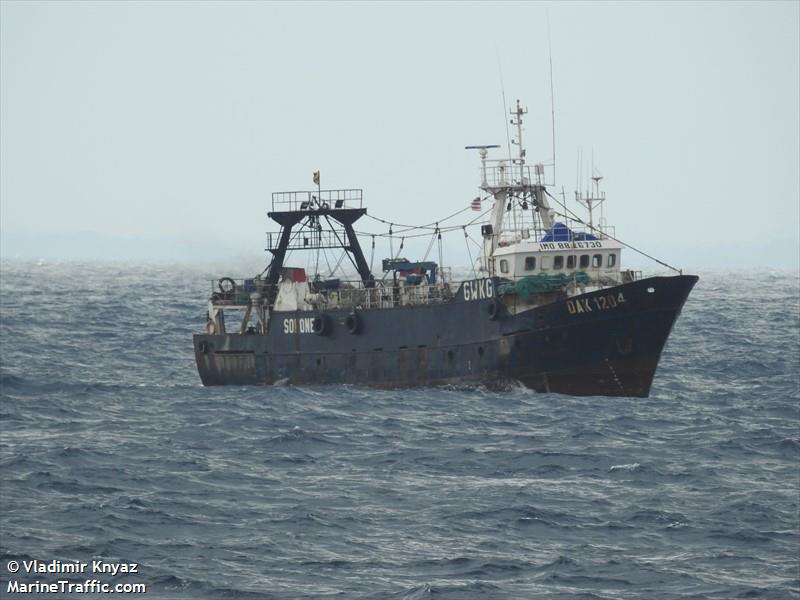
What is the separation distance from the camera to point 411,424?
136 feet

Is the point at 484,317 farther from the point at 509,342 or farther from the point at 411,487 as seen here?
the point at 411,487

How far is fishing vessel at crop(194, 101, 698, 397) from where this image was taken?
4591 cm

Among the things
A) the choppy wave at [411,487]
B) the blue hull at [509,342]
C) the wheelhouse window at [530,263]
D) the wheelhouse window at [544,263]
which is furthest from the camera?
the wheelhouse window at [544,263]

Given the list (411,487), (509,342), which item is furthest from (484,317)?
(411,487)

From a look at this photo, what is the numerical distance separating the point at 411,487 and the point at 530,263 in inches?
718

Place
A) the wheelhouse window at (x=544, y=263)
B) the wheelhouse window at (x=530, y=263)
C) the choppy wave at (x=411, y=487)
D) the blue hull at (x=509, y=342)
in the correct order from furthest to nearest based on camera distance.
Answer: the wheelhouse window at (x=544, y=263) < the wheelhouse window at (x=530, y=263) < the blue hull at (x=509, y=342) < the choppy wave at (x=411, y=487)

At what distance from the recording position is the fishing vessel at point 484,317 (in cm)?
4591

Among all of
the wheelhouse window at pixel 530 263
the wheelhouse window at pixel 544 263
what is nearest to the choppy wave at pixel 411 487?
the wheelhouse window at pixel 530 263

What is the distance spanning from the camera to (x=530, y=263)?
48188mm

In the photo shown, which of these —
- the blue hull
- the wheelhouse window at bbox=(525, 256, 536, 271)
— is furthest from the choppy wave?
the wheelhouse window at bbox=(525, 256, 536, 271)

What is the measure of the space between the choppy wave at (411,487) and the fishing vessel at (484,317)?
135 centimetres

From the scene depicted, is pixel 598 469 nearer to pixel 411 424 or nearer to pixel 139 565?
pixel 411 424

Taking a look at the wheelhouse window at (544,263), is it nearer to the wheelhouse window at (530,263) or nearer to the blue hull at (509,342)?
the wheelhouse window at (530,263)

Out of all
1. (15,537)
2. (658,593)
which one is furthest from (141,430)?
(658,593)
